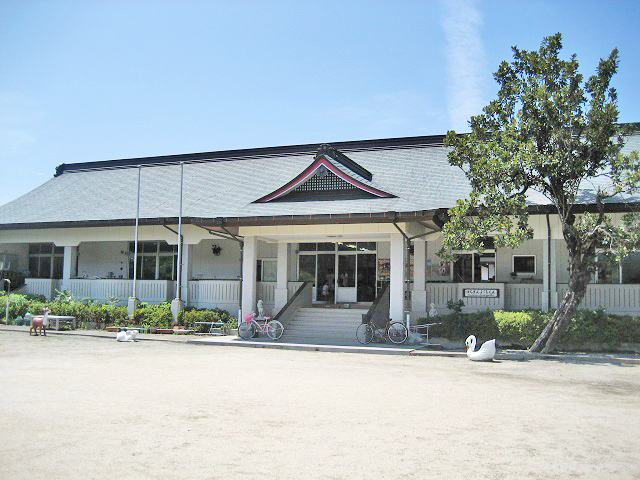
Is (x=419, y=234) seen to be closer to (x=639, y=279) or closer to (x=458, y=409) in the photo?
(x=639, y=279)

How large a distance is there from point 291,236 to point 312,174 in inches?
89.7

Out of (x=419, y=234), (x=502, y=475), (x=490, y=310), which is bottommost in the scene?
(x=502, y=475)

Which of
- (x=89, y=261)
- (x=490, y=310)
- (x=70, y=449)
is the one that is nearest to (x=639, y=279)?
(x=490, y=310)

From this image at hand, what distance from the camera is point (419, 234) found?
2023 cm

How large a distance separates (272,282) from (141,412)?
14718 millimetres

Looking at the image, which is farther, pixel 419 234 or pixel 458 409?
pixel 419 234

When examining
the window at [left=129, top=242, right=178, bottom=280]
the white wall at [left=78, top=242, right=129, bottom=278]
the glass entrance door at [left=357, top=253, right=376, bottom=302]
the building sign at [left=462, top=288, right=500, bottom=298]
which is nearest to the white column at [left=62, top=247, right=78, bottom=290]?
the white wall at [left=78, top=242, right=129, bottom=278]

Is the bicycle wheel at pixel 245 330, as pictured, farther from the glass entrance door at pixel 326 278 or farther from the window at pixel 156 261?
the window at pixel 156 261

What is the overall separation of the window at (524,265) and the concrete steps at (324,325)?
18.2 ft

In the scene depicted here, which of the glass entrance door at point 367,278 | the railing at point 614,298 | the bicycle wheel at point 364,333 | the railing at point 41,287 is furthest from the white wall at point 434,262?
the railing at point 41,287

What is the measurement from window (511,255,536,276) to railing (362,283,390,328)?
14.9ft

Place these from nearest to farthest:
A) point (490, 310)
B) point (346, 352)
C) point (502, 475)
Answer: point (502, 475) → point (346, 352) → point (490, 310)

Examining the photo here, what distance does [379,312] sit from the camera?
67.6 feet

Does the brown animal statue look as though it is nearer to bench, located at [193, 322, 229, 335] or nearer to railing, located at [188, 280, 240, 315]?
bench, located at [193, 322, 229, 335]
